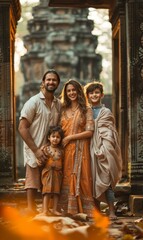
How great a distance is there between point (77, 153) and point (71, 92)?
2.32 feet

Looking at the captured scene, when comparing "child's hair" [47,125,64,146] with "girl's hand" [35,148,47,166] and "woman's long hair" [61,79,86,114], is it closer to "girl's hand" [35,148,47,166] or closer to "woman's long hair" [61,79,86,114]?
"girl's hand" [35,148,47,166]

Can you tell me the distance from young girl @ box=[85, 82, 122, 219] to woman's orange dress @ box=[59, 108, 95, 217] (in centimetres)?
9

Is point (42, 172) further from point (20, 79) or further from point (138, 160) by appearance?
point (20, 79)

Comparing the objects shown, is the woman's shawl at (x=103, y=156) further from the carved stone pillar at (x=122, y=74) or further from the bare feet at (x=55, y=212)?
the carved stone pillar at (x=122, y=74)

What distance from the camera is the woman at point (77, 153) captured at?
791cm

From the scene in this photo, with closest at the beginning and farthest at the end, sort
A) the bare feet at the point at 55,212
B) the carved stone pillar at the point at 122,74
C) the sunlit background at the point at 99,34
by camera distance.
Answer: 1. the bare feet at the point at 55,212
2. the carved stone pillar at the point at 122,74
3. the sunlit background at the point at 99,34

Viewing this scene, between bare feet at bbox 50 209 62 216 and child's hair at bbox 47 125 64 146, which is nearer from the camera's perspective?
bare feet at bbox 50 209 62 216

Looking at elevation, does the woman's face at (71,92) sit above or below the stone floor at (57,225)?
above

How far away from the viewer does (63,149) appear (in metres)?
7.99

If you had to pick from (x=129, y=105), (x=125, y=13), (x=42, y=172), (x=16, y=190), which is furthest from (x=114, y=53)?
(x=42, y=172)

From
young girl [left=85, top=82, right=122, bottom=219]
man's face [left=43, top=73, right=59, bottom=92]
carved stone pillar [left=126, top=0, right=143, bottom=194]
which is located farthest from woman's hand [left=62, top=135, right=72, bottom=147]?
carved stone pillar [left=126, top=0, right=143, bottom=194]

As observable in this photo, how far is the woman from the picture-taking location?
791 cm

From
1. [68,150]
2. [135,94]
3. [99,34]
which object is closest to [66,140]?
[68,150]

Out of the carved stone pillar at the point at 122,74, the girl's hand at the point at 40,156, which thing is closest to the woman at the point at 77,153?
the girl's hand at the point at 40,156
